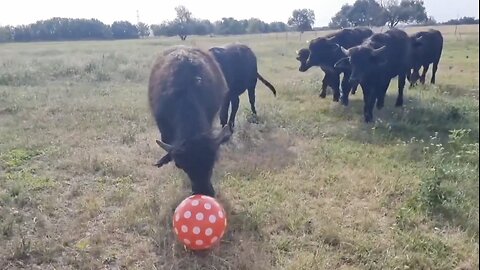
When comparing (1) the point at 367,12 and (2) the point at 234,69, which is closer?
(2) the point at 234,69

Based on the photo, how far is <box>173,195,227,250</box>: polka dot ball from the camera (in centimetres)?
432

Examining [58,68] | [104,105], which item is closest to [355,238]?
[104,105]

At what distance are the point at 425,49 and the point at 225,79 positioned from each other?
25.1 ft

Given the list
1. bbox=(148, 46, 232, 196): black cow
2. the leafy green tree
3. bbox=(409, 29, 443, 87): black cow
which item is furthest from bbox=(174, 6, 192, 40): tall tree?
bbox=(148, 46, 232, 196): black cow

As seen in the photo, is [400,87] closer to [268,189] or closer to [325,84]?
[325,84]

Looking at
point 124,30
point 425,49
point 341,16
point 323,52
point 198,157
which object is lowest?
point 198,157

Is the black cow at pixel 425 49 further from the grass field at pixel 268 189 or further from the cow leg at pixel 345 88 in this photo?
the cow leg at pixel 345 88

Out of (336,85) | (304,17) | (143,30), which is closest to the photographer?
(304,17)

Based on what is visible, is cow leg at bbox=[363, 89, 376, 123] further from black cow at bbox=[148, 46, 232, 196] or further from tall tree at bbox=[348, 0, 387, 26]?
black cow at bbox=[148, 46, 232, 196]

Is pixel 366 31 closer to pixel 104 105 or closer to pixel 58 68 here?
pixel 104 105

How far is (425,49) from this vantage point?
13.6 metres

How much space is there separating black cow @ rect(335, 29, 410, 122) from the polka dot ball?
20.2 feet

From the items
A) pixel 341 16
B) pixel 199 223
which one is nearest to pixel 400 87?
pixel 341 16

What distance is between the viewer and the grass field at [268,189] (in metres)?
4.50
